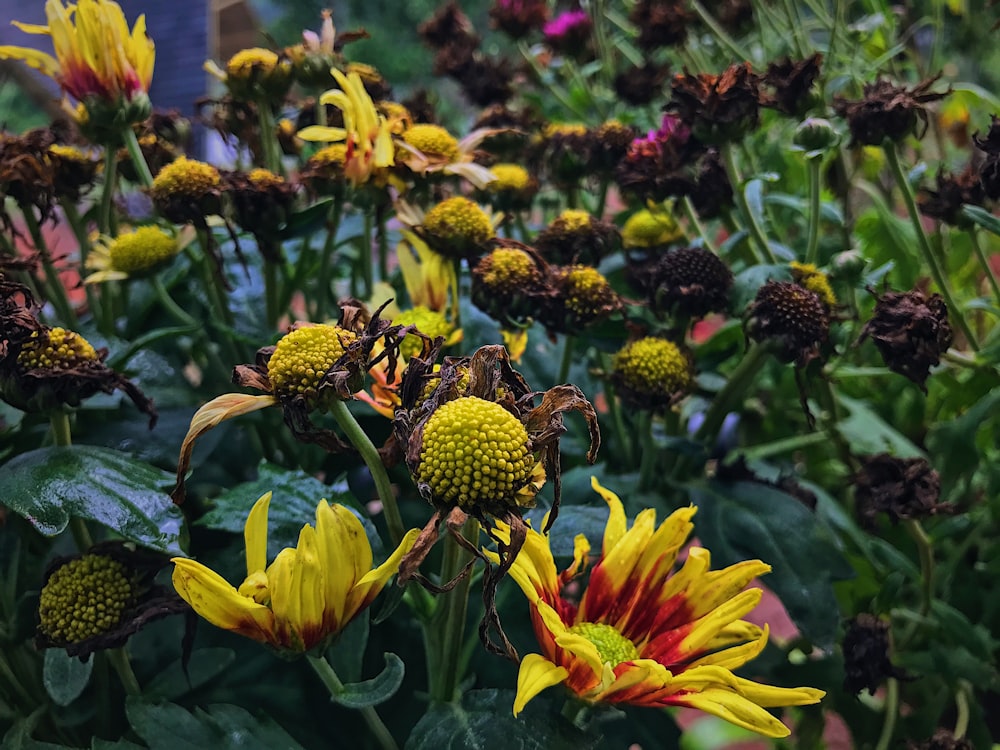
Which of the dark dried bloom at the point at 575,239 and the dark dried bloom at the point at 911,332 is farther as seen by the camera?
the dark dried bloom at the point at 575,239

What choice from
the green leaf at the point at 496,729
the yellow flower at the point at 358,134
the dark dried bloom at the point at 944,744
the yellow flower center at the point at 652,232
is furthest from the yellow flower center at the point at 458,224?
the dark dried bloom at the point at 944,744

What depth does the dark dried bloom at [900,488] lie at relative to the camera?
45cm

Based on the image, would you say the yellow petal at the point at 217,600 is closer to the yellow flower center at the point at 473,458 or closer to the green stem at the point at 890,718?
the yellow flower center at the point at 473,458

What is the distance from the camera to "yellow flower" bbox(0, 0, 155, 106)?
446 mm

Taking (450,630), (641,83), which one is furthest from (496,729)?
(641,83)

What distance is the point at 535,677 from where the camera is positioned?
11.0 inches

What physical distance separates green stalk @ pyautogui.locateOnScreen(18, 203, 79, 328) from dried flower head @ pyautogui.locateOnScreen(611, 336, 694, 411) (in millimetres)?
352

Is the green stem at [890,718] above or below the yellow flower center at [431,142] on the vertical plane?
below

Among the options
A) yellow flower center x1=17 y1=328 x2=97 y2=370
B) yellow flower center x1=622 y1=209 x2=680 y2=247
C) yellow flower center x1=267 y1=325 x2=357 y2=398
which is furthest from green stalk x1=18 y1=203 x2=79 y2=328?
yellow flower center x1=622 y1=209 x2=680 y2=247

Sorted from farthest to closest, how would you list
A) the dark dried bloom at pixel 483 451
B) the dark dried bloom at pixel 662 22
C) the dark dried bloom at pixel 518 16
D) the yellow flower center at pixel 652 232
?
the dark dried bloom at pixel 518 16 < the dark dried bloom at pixel 662 22 < the yellow flower center at pixel 652 232 < the dark dried bloom at pixel 483 451

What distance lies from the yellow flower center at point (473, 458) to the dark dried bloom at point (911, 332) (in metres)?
0.23

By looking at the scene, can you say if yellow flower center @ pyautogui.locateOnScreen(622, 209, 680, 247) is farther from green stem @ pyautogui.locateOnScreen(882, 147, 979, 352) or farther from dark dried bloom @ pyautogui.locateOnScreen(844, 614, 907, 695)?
dark dried bloom @ pyautogui.locateOnScreen(844, 614, 907, 695)

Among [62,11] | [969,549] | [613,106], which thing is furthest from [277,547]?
[613,106]

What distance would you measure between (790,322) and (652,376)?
7 cm
